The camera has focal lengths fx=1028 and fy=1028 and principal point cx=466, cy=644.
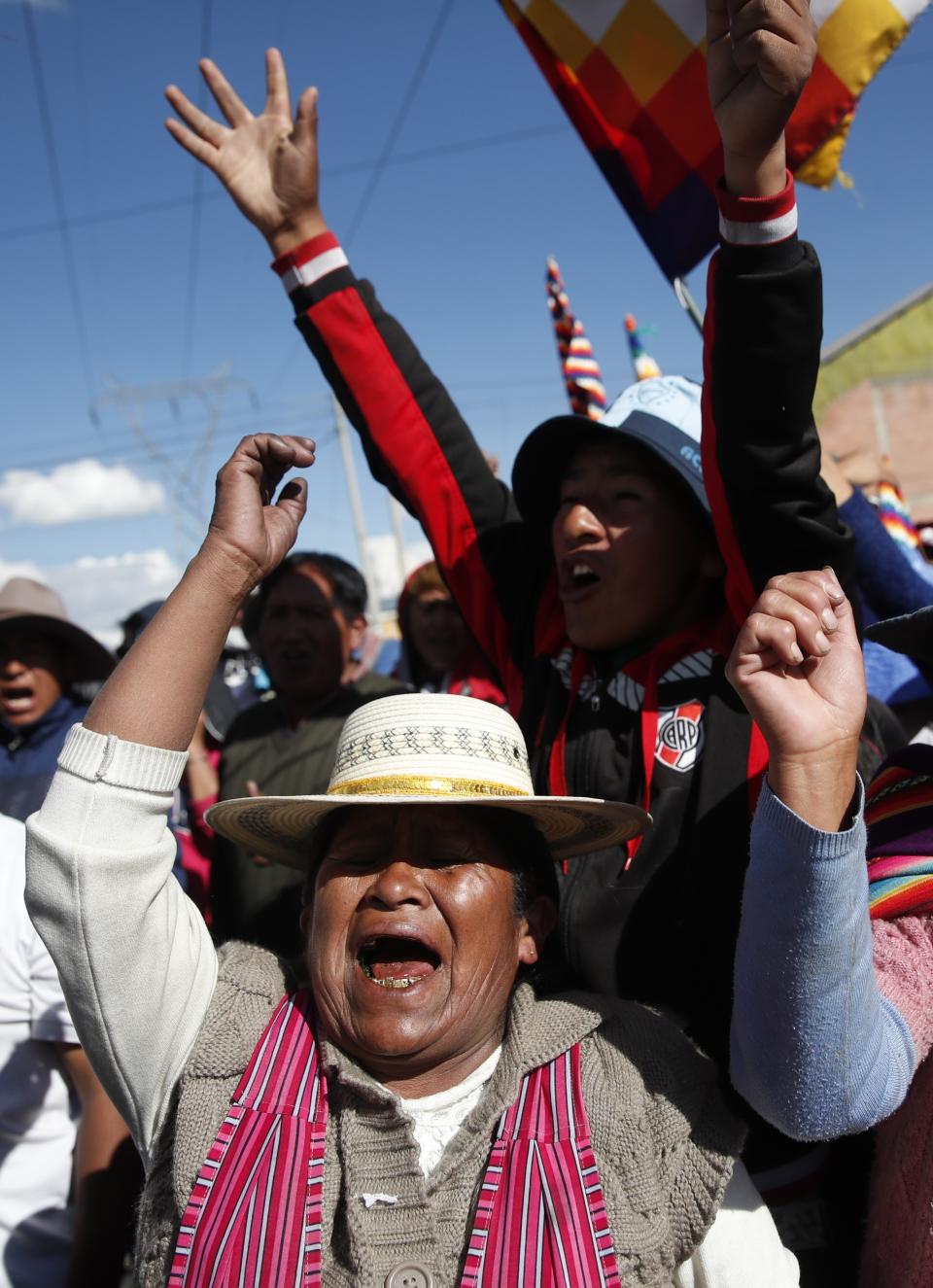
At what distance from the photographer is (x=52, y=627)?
11.7ft

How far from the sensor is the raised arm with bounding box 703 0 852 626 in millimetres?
1401

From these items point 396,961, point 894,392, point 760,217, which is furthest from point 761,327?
point 894,392

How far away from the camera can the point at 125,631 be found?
537 centimetres

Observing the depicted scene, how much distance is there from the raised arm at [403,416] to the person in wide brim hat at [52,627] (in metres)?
1.70

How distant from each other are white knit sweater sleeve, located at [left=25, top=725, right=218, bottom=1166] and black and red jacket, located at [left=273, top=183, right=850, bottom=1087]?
695mm

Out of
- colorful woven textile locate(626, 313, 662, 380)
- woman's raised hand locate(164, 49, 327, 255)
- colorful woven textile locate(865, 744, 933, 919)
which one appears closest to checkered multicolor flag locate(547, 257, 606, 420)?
colorful woven textile locate(626, 313, 662, 380)

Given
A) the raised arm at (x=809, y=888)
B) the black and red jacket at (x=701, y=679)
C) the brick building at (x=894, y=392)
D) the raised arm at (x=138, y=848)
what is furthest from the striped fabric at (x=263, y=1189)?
the brick building at (x=894, y=392)

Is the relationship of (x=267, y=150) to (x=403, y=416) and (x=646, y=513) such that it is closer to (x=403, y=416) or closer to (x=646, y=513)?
(x=403, y=416)

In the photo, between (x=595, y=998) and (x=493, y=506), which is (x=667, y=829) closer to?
(x=595, y=998)

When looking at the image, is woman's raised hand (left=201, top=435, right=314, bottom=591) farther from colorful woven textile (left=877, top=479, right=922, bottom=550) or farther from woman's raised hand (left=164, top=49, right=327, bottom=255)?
colorful woven textile (left=877, top=479, right=922, bottom=550)

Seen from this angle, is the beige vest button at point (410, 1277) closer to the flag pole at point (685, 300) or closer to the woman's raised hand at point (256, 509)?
the woman's raised hand at point (256, 509)

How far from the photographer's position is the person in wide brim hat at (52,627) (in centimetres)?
351

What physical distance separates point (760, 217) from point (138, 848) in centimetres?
125

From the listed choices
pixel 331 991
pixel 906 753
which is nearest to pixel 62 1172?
pixel 331 991
